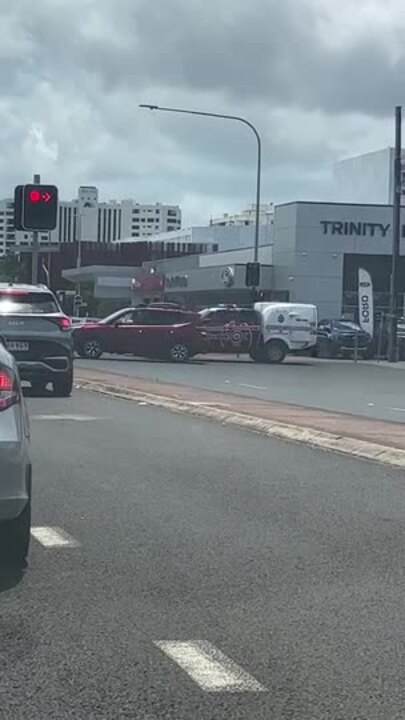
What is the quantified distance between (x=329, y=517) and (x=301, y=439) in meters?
4.69

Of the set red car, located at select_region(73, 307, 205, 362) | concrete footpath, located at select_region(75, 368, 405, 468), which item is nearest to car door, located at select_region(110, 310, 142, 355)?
red car, located at select_region(73, 307, 205, 362)

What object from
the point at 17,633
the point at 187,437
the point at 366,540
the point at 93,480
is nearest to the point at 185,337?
the point at 187,437

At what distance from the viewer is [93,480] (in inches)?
408

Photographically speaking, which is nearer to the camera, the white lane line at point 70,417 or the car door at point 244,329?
the white lane line at point 70,417

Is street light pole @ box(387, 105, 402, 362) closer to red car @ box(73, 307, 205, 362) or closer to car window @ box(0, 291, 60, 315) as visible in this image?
red car @ box(73, 307, 205, 362)

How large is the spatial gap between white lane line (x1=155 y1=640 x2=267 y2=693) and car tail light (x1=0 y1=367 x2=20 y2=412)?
1.85 m

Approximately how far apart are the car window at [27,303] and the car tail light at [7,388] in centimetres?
1249

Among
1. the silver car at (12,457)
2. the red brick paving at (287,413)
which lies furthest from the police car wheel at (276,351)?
the silver car at (12,457)

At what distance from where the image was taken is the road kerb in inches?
482

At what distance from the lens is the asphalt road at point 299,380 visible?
70.7ft

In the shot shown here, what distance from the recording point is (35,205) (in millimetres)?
17609

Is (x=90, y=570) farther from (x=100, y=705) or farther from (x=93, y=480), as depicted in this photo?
(x=93, y=480)

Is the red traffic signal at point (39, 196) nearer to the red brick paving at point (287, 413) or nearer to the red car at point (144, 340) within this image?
the red brick paving at point (287, 413)

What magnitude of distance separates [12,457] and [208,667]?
199 cm
